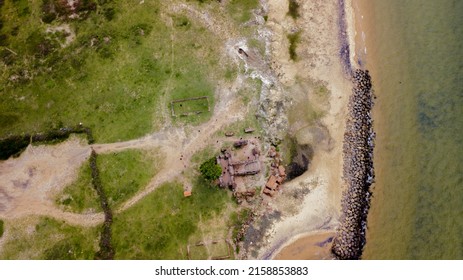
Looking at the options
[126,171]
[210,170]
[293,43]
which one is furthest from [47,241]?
[293,43]

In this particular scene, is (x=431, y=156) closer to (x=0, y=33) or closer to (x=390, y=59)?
(x=390, y=59)

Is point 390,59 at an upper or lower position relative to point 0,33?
upper

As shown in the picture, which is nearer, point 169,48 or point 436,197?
Answer: point 436,197

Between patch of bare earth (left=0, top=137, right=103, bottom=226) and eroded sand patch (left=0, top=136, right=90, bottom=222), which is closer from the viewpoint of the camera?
patch of bare earth (left=0, top=137, right=103, bottom=226)

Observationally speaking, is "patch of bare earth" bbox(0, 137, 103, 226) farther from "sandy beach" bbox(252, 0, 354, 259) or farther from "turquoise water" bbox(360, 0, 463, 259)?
"turquoise water" bbox(360, 0, 463, 259)

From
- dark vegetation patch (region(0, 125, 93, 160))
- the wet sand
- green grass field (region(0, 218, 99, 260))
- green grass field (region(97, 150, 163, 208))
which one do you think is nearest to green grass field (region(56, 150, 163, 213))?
green grass field (region(97, 150, 163, 208))

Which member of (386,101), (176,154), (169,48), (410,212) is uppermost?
(386,101)

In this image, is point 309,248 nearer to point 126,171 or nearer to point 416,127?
point 416,127

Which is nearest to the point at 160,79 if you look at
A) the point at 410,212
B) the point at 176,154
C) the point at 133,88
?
the point at 133,88
